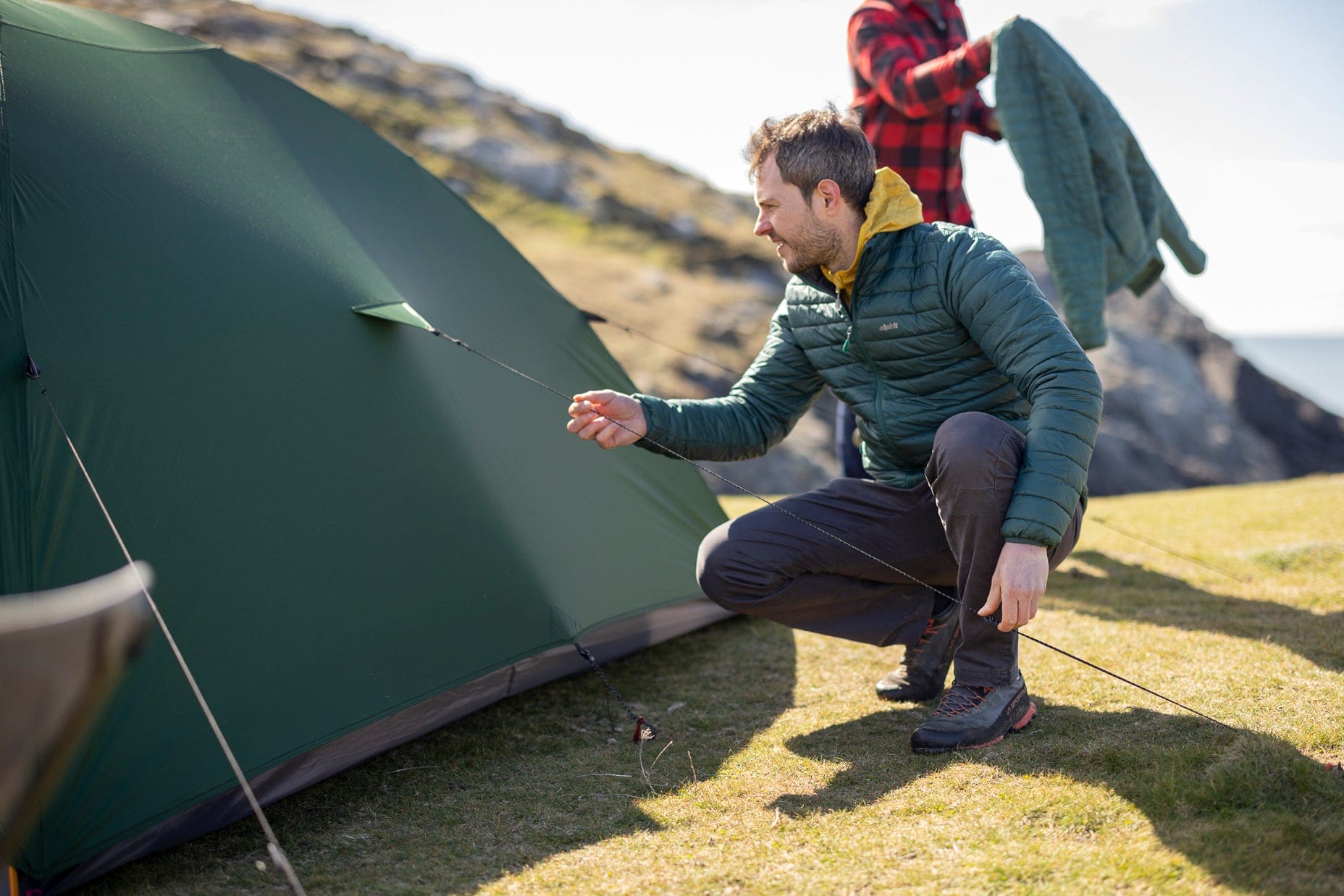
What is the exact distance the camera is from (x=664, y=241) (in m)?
19.2

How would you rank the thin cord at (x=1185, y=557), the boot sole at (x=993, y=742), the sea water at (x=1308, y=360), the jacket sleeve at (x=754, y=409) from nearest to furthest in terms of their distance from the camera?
the boot sole at (x=993, y=742) < the jacket sleeve at (x=754, y=409) < the thin cord at (x=1185, y=557) < the sea water at (x=1308, y=360)

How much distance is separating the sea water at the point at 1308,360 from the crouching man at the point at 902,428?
15.2 meters

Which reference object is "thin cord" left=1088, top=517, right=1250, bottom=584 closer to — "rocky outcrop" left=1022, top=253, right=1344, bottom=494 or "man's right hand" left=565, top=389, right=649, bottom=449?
"man's right hand" left=565, top=389, right=649, bottom=449

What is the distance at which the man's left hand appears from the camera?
2.14 metres

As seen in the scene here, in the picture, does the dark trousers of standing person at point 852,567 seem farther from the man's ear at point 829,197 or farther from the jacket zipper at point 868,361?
the man's ear at point 829,197

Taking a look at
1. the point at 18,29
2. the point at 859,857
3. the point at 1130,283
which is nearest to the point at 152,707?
the point at 859,857

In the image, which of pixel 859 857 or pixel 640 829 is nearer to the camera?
pixel 859 857

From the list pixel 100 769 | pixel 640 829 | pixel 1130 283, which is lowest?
pixel 640 829

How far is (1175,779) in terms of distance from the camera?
214cm

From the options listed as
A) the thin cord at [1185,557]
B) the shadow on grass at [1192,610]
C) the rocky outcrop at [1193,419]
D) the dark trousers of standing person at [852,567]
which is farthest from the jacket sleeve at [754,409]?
the rocky outcrop at [1193,419]

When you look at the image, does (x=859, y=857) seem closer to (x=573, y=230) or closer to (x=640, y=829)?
(x=640, y=829)

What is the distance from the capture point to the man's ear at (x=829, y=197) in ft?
8.53

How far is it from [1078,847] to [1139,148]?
298 cm

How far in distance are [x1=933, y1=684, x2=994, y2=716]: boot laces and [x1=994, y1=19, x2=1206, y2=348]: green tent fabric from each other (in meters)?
1.75
